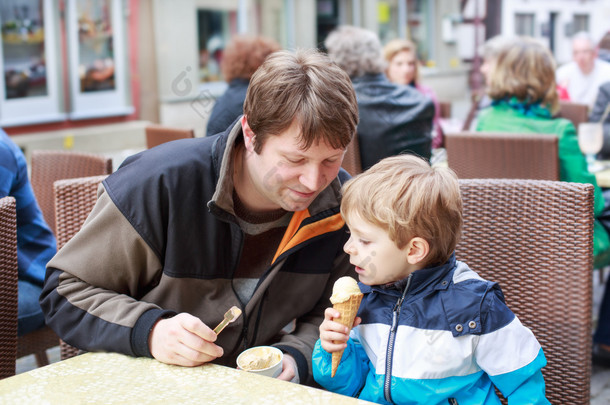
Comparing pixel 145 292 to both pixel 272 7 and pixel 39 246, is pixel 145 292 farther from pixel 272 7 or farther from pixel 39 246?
pixel 272 7

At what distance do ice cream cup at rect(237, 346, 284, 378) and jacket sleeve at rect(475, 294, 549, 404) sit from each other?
43cm

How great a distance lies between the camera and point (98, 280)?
167 centimetres

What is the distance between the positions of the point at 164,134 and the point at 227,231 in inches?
108

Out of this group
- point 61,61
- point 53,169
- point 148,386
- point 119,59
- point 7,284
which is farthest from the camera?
point 119,59

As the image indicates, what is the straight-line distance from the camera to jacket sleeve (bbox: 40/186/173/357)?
1591mm

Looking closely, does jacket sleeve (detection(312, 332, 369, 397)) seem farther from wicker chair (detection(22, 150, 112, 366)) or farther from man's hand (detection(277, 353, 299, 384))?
wicker chair (detection(22, 150, 112, 366))

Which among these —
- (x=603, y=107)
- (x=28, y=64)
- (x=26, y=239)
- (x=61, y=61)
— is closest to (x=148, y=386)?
(x=26, y=239)

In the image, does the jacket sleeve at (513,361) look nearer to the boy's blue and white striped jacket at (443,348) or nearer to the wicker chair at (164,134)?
the boy's blue and white striped jacket at (443,348)

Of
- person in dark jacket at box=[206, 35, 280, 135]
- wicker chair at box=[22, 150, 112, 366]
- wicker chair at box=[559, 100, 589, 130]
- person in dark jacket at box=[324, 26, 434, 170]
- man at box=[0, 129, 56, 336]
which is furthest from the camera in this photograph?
wicker chair at box=[559, 100, 589, 130]

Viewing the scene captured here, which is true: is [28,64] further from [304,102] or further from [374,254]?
[374,254]

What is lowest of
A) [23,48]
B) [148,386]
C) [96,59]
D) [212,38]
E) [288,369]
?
[288,369]

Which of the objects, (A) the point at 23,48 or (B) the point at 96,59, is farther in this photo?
(B) the point at 96,59

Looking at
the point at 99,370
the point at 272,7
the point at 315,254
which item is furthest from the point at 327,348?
the point at 272,7


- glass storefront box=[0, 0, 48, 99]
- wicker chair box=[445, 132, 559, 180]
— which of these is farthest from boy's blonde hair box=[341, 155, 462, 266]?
glass storefront box=[0, 0, 48, 99]
